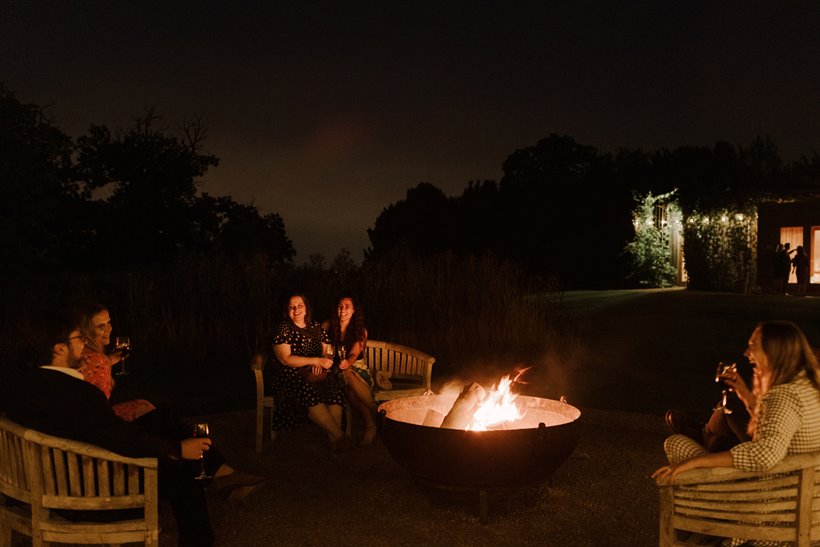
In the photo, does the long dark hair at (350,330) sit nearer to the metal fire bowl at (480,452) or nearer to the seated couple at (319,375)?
the seated couple at (319,375)

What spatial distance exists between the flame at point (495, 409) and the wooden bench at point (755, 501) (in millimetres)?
1544

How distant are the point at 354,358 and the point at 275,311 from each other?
5.09 m

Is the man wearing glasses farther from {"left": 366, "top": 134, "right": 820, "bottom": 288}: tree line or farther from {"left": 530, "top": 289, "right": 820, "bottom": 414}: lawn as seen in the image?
{"left": 366, "top": 134, "right": 820, "bottom": 288}: tree line

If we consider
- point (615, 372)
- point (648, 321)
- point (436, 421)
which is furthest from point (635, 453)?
point (648, 321)

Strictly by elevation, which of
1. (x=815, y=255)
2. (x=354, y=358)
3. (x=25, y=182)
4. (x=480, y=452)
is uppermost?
(x=25, y=182)

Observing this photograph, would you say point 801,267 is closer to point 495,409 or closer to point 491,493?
point 495,409

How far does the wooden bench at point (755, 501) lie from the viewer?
2584 mm

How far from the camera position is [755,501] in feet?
8.61

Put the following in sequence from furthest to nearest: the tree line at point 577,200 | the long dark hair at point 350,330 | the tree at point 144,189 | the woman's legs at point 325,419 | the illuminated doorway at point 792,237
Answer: the tree at point 144,189 → the tree line at point 577,200 → the illuminated doorway at point 792,237 → the long dark hair at point 350,330 → the woman's legs at point 325,419

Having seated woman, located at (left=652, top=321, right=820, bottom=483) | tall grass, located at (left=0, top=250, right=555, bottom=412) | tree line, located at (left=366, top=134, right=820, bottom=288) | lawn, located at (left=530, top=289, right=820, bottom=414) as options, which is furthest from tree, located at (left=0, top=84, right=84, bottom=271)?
seated woman, located at (left=652, top=321, right=820, bottom=483)

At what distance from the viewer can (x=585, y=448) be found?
5246 mm

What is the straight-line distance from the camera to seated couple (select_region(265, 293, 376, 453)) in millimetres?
5066

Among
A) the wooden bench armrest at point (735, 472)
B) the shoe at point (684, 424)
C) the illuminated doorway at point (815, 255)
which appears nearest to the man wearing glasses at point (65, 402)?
the wooden bench armrest at point (735, 472)

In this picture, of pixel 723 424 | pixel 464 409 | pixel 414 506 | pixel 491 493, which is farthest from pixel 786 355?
pixel 414 506
